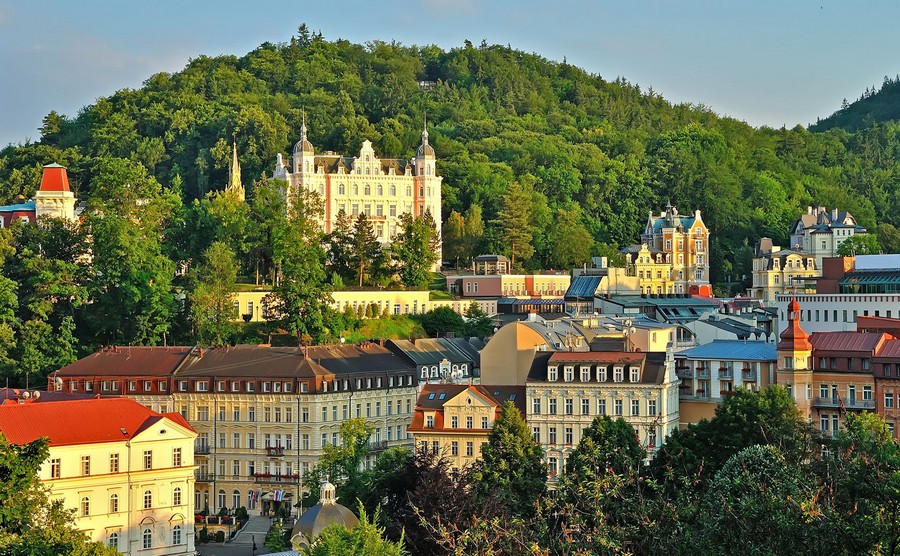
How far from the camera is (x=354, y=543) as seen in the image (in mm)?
41625

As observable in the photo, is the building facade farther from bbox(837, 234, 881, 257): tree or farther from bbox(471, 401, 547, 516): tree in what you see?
bbox(471, 401, 547, 516): tree

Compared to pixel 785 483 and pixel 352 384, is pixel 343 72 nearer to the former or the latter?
pixel 352 384

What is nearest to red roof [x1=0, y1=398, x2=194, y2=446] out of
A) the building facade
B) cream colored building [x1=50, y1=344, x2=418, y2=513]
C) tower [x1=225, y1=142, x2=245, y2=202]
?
cream colored building [x1=50, y1=344, x2=418, y2=513]

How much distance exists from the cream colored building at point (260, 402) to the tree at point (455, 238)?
46.7 m

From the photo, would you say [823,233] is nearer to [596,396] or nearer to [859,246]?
[859,246]

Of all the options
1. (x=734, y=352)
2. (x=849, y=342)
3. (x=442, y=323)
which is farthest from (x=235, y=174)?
(x=849, y=342)

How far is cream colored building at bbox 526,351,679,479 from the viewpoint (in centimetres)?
6275

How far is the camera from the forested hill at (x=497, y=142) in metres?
137

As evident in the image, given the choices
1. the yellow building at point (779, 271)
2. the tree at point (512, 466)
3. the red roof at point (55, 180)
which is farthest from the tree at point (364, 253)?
the tree at point (512, 466)

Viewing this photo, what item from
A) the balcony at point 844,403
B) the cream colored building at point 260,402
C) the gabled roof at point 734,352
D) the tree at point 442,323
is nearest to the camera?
the balcony at point 844,403

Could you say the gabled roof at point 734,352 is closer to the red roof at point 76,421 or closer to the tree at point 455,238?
the red roof at point 76,421

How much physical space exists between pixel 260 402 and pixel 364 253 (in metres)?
33.3

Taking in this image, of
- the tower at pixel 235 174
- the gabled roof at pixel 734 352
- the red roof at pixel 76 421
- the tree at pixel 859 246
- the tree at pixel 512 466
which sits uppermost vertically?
the tower at pixel 235 174

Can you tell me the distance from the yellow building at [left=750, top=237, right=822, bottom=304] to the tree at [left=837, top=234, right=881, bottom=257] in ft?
8.49
